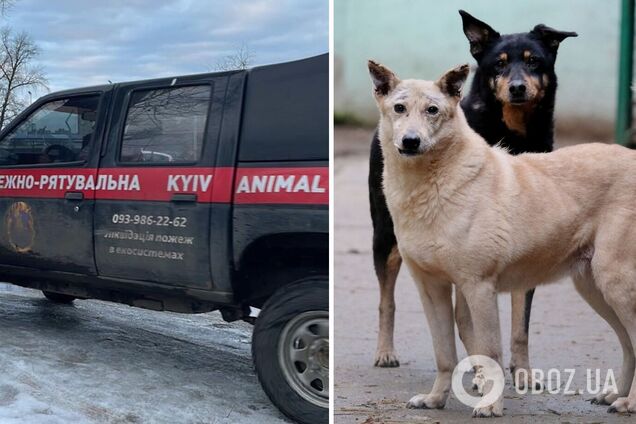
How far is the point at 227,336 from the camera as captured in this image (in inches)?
168

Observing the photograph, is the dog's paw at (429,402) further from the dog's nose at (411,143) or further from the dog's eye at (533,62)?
the dog's eye at (533,62)

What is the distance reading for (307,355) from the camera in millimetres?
3721

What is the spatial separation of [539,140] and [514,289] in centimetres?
61

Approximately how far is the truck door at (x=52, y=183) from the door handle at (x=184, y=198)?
0.47 m

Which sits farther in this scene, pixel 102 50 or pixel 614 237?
pixel 102 50

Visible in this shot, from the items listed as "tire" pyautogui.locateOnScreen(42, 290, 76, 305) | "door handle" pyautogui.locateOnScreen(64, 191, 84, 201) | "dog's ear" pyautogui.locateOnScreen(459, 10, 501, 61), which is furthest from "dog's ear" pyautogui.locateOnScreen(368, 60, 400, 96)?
"tire" pyautogui.locateOnScreen(42, 290, 76, 305)

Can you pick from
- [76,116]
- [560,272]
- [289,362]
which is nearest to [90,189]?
[76,116]

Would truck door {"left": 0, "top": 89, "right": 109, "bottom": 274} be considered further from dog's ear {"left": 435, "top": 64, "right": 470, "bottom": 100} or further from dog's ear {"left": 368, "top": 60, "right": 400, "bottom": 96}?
dog's ear {"left": 435, "top": 64, "right": 470, "bottom": 100}

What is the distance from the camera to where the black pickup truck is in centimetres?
362

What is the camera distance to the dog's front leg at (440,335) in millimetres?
3756

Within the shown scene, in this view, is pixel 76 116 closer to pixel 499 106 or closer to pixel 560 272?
pixel 499 106

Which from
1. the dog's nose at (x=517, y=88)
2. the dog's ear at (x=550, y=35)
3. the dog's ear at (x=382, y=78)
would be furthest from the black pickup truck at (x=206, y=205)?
the dog's ear at (x=550, y=35)

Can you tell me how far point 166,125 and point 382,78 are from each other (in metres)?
1.01

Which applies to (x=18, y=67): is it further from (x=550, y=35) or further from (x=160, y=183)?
(x=550, y=35)
